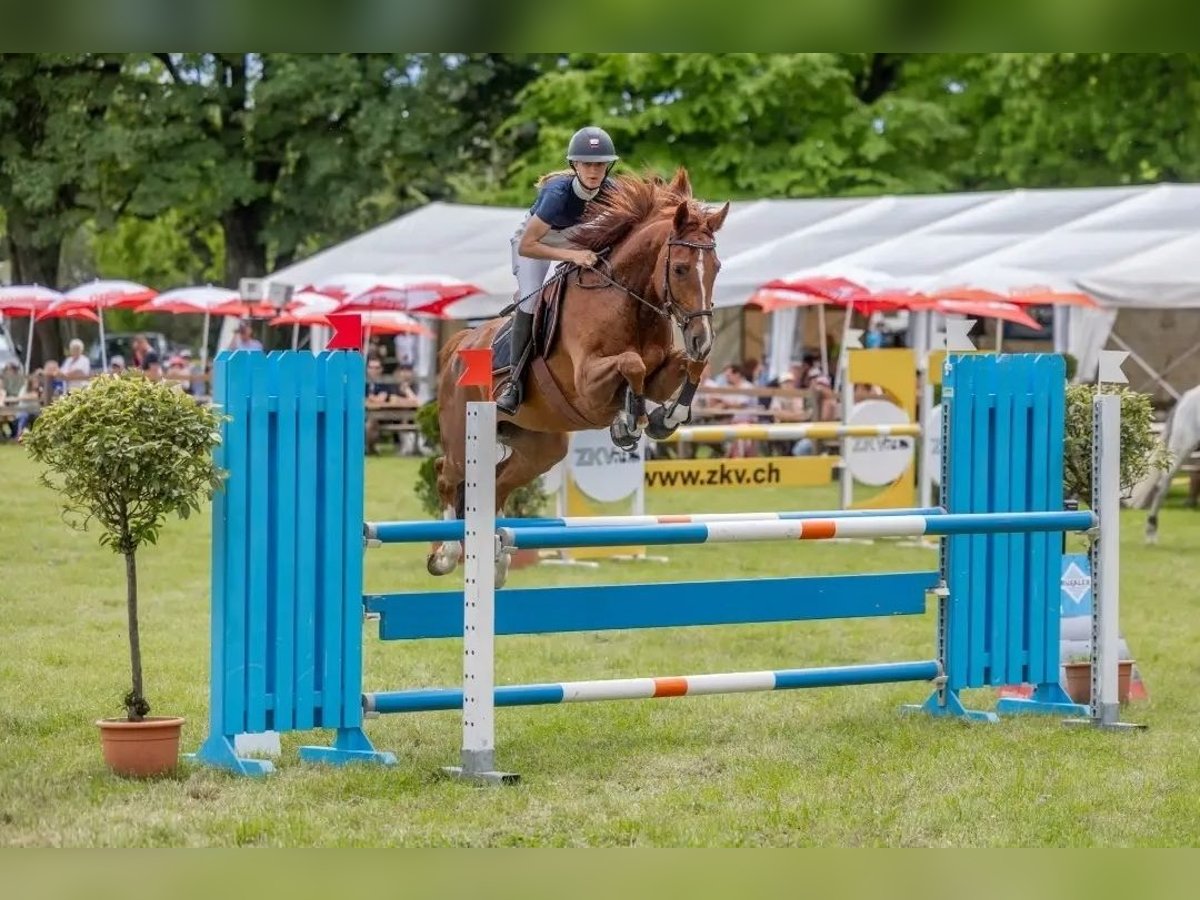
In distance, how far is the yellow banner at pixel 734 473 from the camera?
12508 mm

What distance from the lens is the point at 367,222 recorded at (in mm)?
39312

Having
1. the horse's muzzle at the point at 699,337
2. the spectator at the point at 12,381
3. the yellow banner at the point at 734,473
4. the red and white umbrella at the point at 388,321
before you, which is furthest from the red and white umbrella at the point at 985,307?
the spectator at the point at 12,381

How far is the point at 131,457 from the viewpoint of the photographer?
4547 millimetres

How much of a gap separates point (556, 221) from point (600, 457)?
217 inches

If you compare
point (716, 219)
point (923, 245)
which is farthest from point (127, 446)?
point (923, 245)

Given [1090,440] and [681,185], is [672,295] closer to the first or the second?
[681,185]

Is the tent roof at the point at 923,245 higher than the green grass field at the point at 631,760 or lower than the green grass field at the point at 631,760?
higher

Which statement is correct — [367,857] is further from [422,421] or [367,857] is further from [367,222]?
[367,222]

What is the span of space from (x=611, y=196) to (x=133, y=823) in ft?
10.4

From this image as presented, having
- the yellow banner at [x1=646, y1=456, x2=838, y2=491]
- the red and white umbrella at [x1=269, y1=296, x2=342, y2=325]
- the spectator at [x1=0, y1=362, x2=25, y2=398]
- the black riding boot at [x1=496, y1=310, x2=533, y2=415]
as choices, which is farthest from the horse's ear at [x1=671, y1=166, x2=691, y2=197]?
the spectator at [x1=0, y1=362, x2=25, y2=398]

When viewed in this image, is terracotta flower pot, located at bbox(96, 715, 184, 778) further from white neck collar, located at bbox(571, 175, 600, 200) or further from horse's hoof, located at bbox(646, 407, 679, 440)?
white neck collar, located at bbox(571, 175, 600, 200)

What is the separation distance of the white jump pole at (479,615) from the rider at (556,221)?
145 centimetres

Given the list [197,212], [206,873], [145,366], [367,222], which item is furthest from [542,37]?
[367,222]

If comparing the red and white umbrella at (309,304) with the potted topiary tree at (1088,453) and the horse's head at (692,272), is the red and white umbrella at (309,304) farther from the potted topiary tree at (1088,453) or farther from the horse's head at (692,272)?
the horse's head at (692,272)
